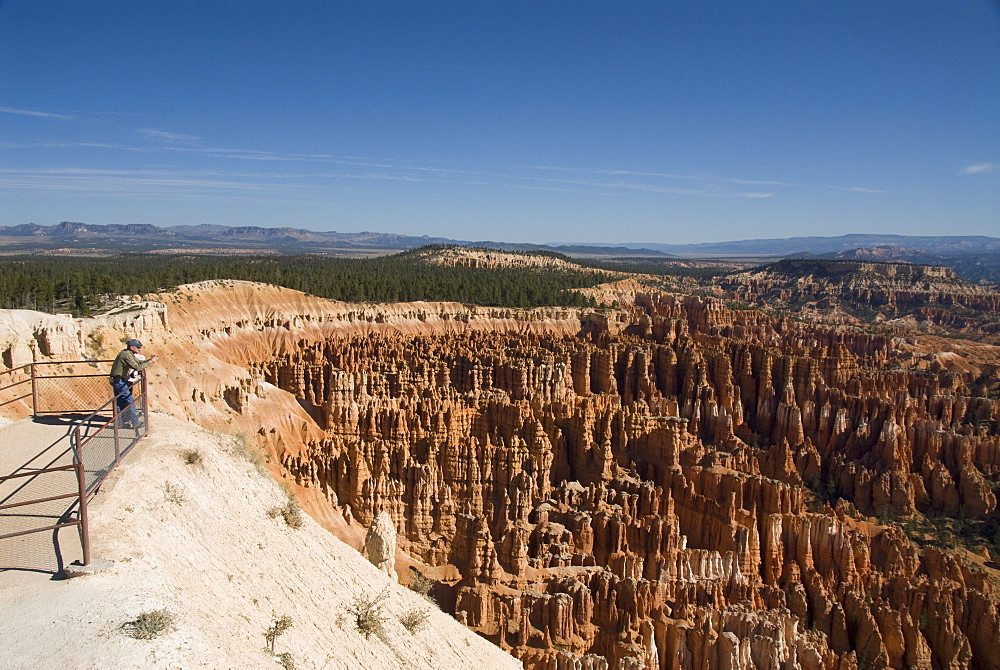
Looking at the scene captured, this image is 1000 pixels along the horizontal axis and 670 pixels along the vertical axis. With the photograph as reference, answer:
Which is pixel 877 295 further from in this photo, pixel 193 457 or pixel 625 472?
pixel 193 457

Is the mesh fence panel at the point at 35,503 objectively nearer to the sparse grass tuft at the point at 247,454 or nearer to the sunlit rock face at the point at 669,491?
the sparse grass tuft at the point at 247,454

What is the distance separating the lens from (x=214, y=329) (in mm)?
50531

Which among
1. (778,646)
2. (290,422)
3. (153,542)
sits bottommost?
(778,646)

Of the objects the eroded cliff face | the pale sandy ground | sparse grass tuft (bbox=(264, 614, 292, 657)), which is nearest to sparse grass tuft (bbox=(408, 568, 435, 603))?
the pale sandy ground

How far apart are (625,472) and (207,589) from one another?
26231mm

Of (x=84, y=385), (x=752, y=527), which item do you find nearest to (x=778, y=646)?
(x=752, y=527)

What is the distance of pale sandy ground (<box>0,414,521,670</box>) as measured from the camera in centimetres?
745

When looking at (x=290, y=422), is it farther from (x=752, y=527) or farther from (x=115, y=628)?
(x=115, y=628)

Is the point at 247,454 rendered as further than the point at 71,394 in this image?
No

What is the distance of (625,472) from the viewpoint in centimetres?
3331

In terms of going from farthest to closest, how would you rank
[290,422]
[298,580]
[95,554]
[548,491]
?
[290,422], [548,491], [298,580], [95,554]

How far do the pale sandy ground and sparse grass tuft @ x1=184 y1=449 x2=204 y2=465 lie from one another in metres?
0.15

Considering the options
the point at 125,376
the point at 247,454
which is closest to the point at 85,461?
the point at 125,376

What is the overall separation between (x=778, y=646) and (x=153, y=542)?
17.5m
